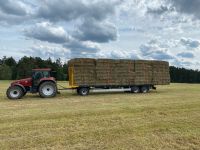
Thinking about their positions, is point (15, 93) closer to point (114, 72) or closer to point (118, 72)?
point (114, 72)

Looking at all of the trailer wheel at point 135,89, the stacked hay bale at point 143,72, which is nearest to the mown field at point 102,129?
the trailer wheel at point 135,89

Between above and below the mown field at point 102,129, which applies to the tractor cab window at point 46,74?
above

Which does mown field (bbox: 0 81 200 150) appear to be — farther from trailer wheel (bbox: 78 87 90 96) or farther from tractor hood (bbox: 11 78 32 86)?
trailer wheel (bbox: 78 87 90 96)

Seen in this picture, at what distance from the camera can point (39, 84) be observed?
18672mm

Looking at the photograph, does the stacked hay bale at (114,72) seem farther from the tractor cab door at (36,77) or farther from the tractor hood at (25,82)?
the tractor hood at (25,82)

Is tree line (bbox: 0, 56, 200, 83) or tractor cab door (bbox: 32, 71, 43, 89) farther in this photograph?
tree line (bbox: 0, 56, 200, 83)

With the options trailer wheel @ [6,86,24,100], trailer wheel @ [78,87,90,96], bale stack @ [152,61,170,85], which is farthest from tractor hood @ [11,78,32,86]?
bale stack @ [152,61,170,85]

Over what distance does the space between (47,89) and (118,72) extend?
5607 mm

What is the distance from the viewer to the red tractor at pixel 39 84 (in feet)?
60.5

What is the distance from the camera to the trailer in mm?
18641

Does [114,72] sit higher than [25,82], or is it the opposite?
[114,72]

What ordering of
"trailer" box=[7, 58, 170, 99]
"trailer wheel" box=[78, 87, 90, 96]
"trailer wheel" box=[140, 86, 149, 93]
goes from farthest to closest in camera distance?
1. "trailer wheel" box=[140, 86, 149, 93]
2. "trailer wheel" box=[78, 87, 90, 96]
3. "trailer" box=[7, 58, 170, 99]

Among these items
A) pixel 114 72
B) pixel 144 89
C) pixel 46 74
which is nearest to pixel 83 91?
pixel 114 72

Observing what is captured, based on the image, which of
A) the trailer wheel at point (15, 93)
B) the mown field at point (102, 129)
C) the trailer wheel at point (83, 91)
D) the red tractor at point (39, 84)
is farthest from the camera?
the trailer wheel at point (83, 91)
